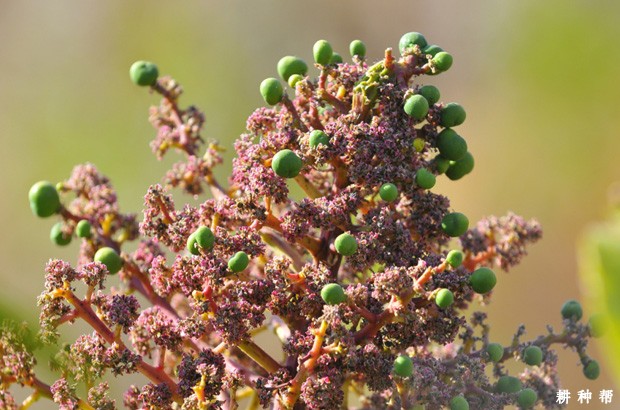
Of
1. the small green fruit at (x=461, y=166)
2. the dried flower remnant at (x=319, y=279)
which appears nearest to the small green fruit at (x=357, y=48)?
the dried flower remnant at (x=319, y=279)

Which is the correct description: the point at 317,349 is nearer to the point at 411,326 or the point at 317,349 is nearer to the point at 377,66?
the point at 411,326

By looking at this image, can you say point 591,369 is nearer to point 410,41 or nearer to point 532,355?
point 532,355

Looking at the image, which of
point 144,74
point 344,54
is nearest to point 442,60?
point 144,74

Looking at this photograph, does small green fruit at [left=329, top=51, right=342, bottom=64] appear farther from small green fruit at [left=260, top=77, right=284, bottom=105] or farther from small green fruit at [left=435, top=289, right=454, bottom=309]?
small green fruit at [left=435, top=289, right=454, bottom=309]

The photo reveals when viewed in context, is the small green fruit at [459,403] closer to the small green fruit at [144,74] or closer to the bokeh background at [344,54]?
the small green fruit at [144,74]

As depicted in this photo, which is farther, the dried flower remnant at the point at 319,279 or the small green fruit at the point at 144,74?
the small green fruit at the point at 144,74

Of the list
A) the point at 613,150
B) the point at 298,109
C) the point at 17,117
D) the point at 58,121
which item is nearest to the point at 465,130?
the point at 613,150
